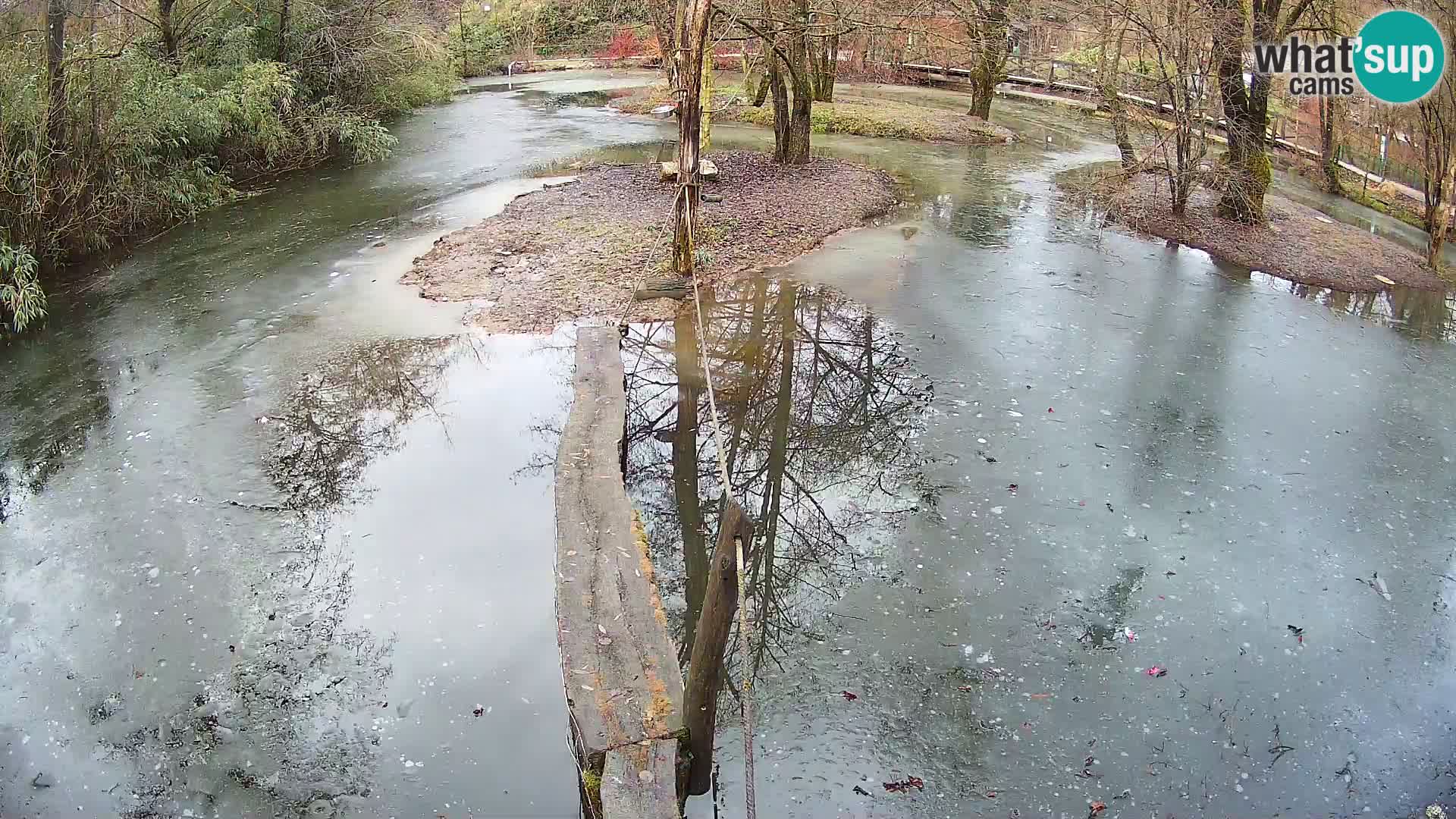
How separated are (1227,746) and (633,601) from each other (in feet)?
10.1

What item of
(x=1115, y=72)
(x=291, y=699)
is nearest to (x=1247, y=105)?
(x=1115, y=72)

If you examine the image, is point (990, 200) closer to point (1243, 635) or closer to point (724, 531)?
point (1243, 635)

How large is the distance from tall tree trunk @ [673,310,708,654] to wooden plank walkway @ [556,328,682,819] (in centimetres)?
47

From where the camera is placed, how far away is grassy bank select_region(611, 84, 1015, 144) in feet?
68.0

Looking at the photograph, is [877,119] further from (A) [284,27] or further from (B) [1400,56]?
(A) [284,27]

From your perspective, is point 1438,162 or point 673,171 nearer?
point 1438,162

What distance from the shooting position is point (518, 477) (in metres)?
7.36

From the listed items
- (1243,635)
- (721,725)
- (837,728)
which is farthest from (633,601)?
(1243,635)

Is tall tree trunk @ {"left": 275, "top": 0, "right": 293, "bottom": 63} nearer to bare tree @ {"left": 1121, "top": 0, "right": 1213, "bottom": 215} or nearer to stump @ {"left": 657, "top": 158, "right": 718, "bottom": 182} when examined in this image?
stump @ {"left": 657, "top": 158, "right": 718, "bottom": 182}

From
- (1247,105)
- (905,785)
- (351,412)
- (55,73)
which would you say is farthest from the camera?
(1247,105)

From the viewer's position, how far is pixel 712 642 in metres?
4.18

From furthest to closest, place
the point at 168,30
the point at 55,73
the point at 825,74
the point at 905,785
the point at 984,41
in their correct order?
the point at 825,74 < the point at 984,41 < the point at 168,30 < the point at 55,73 < the point at 905,785

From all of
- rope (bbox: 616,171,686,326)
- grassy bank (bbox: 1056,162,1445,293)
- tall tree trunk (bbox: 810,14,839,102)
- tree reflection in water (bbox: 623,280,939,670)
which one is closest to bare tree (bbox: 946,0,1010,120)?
A: tall tree trunk (bbox: 810,14,839,102)

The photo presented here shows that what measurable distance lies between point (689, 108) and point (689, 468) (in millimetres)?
4599
